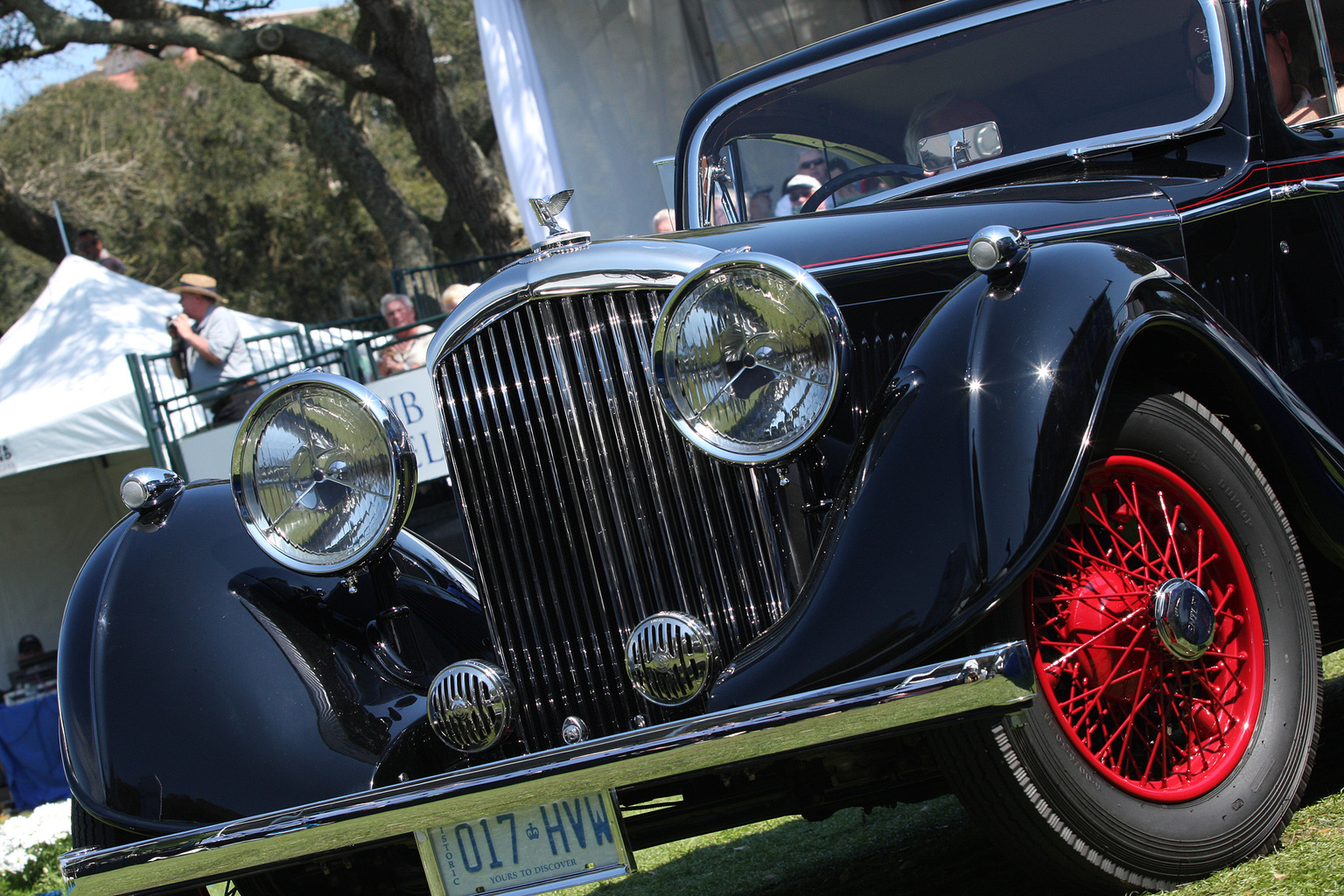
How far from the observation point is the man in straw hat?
7738 millimetres

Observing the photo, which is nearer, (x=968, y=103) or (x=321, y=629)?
(x=321, y=629)

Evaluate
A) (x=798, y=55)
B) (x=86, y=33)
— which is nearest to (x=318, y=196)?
(x=86, y=33)

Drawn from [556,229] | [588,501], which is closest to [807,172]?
[556,229]

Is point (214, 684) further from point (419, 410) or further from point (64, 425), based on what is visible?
point (64, 425)

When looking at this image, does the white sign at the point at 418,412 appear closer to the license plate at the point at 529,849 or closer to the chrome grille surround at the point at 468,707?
the chrome grille surround at the point at 468,707

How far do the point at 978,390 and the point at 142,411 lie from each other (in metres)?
7.63

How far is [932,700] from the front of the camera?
1.74m

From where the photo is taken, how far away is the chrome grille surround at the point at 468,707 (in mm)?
2285

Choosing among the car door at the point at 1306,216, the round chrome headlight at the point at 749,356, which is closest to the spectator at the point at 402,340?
the car door at the point at 1306,216

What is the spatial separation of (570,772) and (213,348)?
6655mm

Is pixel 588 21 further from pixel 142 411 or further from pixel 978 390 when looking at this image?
pixel 978 390

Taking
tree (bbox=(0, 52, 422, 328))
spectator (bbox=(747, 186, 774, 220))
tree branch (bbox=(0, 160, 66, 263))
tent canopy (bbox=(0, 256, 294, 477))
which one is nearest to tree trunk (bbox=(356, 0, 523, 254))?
tent canopy (bbox=(0, 256, 294, 477))

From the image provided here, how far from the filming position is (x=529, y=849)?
197cm

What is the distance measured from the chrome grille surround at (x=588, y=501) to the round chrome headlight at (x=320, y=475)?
0.48 feet
